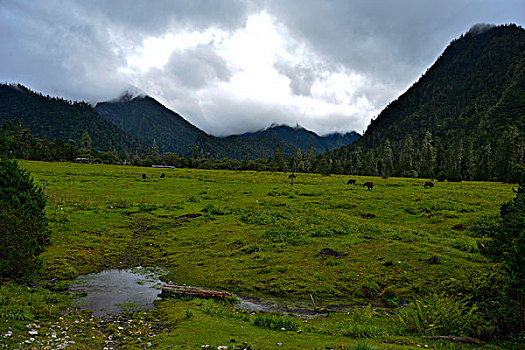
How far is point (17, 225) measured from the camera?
12172mm

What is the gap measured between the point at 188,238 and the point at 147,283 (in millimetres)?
7678

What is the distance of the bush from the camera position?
1187 cm

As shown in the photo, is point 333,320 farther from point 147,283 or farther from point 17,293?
point 17,293

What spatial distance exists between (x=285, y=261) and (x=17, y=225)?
13.1 m

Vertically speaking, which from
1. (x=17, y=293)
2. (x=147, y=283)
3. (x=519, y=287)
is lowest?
(x=147, y=283)

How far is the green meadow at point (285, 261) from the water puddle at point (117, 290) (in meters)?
0.89

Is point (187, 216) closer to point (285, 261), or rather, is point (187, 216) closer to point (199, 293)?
point (285, 261)

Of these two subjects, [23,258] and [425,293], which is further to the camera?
[425,293]

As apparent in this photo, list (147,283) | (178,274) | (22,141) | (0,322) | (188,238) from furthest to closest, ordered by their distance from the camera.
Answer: (22,141) → (188,238) → (178,274) → (147,283) → (0,322)

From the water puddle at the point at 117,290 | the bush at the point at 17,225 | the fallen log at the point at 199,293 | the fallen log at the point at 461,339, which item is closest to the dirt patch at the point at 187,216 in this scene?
the water puddle at the point at 117,290

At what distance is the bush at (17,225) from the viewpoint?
38.9ft

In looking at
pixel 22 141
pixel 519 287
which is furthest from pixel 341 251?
pixel 22 141

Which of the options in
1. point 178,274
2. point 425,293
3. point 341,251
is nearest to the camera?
point 425,293

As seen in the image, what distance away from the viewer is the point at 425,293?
14.0 m
